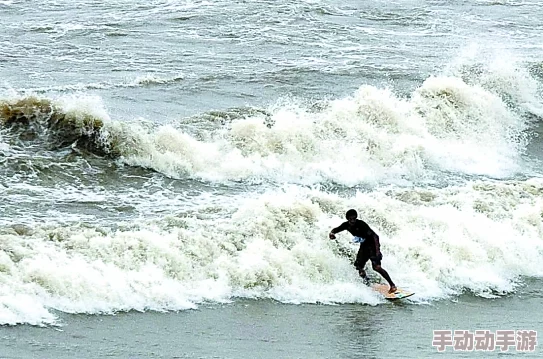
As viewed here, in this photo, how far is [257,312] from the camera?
38.2 feet

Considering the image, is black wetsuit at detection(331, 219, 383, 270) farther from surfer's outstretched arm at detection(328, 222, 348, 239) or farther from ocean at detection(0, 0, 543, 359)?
ocean at detection(0, 0, 543, 359)

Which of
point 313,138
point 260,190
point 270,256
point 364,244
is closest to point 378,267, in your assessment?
point 364,244

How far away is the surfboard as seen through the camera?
40.9 ft

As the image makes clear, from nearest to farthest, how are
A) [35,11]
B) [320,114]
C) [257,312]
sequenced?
[257,312] < [320,114] < [35,11]

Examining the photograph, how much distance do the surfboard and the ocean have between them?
126mm

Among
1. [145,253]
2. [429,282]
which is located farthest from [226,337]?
[429,282]

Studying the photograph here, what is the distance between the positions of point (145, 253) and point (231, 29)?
18446mm

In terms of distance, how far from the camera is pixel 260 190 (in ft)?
53.8

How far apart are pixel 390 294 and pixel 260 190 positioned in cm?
444

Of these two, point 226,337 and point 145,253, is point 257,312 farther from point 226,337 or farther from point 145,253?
point 145,253

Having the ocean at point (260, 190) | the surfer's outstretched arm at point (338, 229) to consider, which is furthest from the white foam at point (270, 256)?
the surfer's outstretched arm at point (338, 229)

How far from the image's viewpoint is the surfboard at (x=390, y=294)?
12469 mm

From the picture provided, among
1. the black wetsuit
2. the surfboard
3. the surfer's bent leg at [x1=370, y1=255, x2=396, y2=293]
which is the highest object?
the black wetsuit

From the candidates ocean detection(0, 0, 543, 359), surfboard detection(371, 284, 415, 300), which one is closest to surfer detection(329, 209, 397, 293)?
surfboard detection(371, 284, 415, 300)
